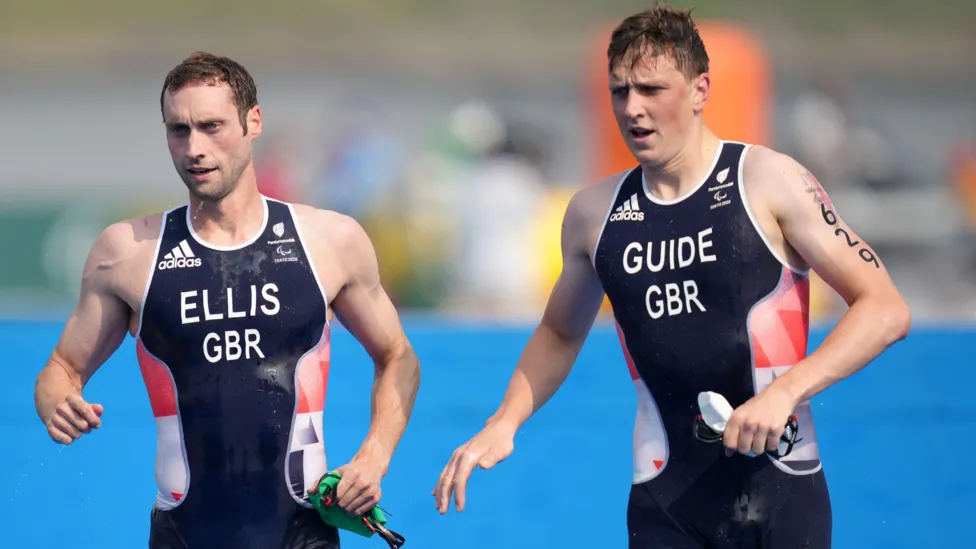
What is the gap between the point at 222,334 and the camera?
4301 mm

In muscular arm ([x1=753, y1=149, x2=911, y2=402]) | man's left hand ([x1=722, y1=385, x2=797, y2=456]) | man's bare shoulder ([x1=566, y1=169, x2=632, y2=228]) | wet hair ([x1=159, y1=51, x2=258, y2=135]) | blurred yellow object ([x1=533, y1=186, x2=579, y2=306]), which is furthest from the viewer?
blurred yellow object ([x1=533, y1=186, x2=579, y2=306])

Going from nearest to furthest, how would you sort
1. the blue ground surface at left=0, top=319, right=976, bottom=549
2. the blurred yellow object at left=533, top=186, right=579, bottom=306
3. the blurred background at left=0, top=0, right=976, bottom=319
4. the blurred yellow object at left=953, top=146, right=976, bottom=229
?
the blue ground surface at left=0, top=319, right=976, bottom=549 → the blurred yellow object at left=533, top=186, right=579, bottom=306 → the blurred yellow object at left=953, top=146, right=976, bottom=229 → the blurred background at left=0, top=0, right=976, bottom=319

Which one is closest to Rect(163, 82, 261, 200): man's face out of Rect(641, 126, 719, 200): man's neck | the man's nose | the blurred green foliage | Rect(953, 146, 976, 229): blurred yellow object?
the man's nose

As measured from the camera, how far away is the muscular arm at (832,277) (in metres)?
3.87

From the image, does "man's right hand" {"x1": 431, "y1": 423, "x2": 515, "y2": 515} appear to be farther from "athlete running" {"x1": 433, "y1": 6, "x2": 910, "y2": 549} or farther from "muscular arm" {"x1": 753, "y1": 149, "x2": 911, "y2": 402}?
"muscular arm" {"x1": 753, "y1": 149, "x2": 911, "y2": 402}

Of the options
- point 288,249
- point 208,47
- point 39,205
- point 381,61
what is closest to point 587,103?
point 381,61

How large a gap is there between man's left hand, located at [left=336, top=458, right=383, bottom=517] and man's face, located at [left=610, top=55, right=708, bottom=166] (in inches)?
51.6

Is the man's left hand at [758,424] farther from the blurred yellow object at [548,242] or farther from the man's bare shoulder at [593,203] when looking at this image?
the blurred yellow object at [548,242]

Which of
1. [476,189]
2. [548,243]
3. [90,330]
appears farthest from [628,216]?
[476,189]

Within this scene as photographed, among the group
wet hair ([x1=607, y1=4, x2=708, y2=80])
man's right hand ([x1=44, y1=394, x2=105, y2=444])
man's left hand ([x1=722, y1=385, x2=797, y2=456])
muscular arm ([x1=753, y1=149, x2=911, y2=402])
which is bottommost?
man's left hand ([x1=722, y1=385, x2=797, y2=456])

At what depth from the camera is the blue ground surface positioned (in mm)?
6207

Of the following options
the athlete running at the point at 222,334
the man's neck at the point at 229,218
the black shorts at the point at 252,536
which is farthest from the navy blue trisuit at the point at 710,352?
the man's neck at the point at 229,218

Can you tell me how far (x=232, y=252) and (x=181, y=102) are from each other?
0.51 m

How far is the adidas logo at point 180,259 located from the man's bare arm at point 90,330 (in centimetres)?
16
